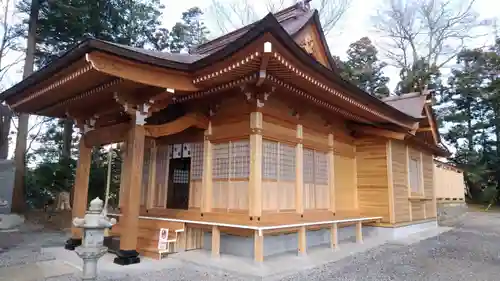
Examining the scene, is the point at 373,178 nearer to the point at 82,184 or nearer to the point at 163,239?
the point at 163,239

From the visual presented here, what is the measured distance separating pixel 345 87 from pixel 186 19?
18.9 metres

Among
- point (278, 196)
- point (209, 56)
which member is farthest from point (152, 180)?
point (209, 56)

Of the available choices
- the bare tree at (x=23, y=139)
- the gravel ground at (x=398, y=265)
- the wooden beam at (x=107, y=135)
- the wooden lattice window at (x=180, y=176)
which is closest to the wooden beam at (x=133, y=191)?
the wooden beam at (x=107, y=135)

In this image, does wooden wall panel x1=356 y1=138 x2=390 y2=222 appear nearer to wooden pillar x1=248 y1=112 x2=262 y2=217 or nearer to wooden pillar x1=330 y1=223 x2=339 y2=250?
wooden pillar x1=330 y1=223 x2=339 y2=250

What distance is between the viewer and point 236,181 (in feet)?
18.5

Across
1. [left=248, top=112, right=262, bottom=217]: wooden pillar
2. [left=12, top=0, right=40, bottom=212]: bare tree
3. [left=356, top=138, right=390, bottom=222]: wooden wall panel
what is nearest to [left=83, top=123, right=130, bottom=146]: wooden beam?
[left=248, top=112, right=262, bottom=217]: wooden pillar

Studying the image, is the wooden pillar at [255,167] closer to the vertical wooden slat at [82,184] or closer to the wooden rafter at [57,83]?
the wooden rafter at [57,83]

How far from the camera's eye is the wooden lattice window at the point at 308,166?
6.57m

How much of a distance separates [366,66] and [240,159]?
19.6 metres

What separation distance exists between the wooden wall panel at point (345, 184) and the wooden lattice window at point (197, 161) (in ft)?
10.7

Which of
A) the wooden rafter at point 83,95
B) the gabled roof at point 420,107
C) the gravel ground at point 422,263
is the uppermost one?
the gabled roof at point 420,107

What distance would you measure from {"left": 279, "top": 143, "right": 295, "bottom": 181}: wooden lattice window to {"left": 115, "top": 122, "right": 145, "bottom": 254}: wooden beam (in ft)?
7.87

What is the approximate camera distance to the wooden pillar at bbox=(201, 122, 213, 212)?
19.4 feet

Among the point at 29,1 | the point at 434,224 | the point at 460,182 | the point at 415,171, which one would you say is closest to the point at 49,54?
the point at 29,1
